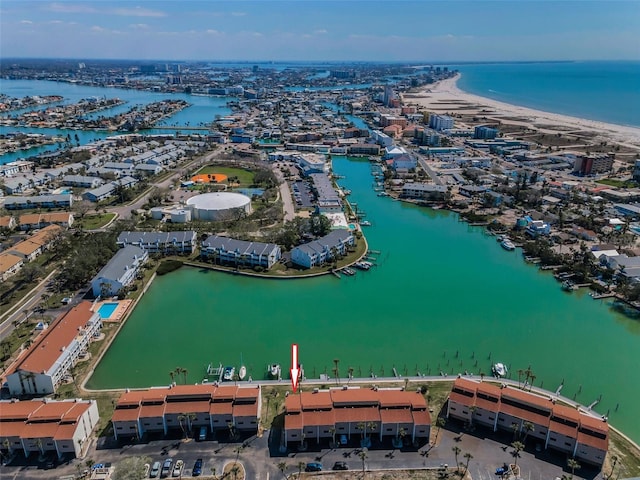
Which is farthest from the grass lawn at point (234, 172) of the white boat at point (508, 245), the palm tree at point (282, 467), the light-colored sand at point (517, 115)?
the light-colored sand at point (517, 115)

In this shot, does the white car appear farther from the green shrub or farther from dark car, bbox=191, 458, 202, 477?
the green shrub

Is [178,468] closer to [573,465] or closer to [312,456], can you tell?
[312,456]

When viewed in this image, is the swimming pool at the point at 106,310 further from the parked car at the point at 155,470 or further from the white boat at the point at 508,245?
the white boat at the point at 508,245

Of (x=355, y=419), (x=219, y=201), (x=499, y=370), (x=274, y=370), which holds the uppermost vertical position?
(x=219, y=201)

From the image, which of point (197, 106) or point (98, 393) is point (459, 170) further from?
point (197, 106)

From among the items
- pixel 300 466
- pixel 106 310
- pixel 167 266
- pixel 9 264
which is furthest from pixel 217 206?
pixel 300 466

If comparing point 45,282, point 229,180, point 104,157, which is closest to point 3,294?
point 45,282

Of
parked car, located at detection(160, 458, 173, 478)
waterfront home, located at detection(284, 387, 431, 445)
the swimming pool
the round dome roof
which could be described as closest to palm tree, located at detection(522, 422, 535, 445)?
waterfront home, located at detection(284, 387, 431, 445)
